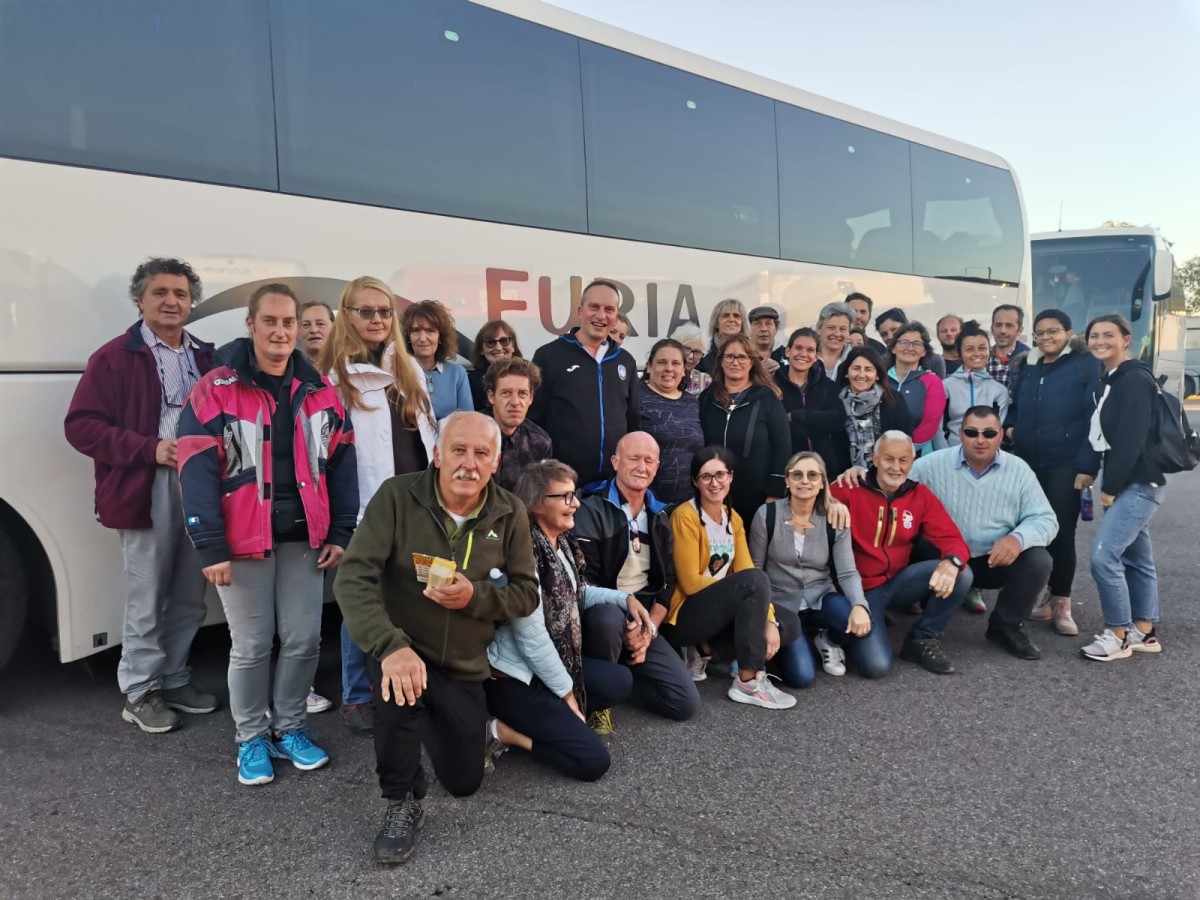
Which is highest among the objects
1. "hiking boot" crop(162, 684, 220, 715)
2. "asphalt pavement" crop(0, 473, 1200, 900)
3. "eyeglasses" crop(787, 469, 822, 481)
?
"eyeglasses" crop(787, 469, 822, 481)

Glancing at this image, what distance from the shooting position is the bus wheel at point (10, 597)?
3.60m

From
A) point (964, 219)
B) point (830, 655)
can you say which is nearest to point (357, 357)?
point (830, 655)

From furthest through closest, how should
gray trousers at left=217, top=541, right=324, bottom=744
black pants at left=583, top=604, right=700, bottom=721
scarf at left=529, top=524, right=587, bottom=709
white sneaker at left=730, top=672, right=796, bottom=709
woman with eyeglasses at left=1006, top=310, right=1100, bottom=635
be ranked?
woman with eyeglasses at left=1006, top=310, right=1100, bottom=635 → white sneaker at left=730, top=672, right=796, bottom=709 → black pants at left=583, top=604, right=700, bottom=721 → scarf at left=529, top=524, right=587, bottom=709 → gray trousers at left=217, top=541, right=324, bottom=744

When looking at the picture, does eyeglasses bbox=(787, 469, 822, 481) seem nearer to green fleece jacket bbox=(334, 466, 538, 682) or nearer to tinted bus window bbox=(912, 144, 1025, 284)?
green fleece jacket bbox=(334, 466, 538, 682)

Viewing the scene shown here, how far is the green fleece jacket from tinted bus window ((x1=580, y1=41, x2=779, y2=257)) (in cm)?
290

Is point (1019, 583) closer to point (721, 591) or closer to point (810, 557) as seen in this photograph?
point (810, 557)

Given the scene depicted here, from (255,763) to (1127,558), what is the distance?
455cm

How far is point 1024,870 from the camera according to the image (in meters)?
2.60

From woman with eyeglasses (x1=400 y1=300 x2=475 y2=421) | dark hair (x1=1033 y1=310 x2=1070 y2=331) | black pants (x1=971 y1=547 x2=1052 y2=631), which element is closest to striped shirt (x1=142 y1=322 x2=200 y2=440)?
woman with eyeglasses (x1=400 y1=300 x2=475 y2=421)

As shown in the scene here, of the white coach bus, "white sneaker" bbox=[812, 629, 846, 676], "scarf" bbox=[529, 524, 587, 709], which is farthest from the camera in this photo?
"white sneaker" bbox=[812, 629, 846, 676]

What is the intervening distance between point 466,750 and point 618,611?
3.10 ft

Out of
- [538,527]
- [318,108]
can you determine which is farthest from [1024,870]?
[318,108]

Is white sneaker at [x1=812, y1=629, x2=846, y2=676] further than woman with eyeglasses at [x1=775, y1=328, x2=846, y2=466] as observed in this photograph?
No

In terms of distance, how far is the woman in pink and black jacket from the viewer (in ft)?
9.84
